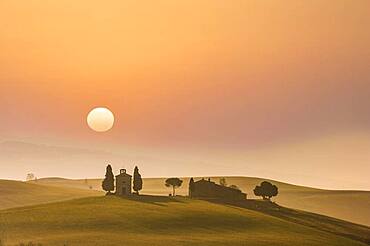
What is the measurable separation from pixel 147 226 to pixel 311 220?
123 ft

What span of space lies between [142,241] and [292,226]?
99.5 feet

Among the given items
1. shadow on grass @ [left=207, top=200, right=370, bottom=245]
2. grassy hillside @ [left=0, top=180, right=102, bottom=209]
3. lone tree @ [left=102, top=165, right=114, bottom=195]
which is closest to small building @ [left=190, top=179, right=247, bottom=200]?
shadow on grass @ [left=207, top=200, right=370, bottom=245]

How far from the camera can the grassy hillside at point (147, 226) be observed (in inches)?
3150

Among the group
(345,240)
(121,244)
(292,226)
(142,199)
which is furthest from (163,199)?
(121,244)

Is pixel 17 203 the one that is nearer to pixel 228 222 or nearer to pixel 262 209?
pixel 262 209

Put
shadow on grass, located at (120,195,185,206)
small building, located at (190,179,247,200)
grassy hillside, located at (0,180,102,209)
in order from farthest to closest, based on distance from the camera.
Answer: grassy hillside, located at (0,180,102,209)
small building, located at (190,179,247,200)
shadow on grass, located at (120,195,185,206)

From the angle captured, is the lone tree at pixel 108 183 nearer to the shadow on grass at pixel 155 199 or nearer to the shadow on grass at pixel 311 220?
the shadow on grass at pixel 155 199

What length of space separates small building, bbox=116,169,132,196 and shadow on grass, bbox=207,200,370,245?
16.3 meters

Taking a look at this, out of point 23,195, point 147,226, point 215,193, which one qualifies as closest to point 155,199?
point 215,193

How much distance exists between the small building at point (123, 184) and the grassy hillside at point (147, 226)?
1465cm

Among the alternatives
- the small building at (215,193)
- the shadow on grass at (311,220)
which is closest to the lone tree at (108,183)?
the small building at (215,193)

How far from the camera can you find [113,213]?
9981cm

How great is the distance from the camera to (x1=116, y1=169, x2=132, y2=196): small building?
131 m

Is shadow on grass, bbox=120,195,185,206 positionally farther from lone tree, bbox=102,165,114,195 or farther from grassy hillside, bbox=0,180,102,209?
grassy hillside, bbox=0,180,102,209
